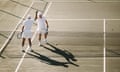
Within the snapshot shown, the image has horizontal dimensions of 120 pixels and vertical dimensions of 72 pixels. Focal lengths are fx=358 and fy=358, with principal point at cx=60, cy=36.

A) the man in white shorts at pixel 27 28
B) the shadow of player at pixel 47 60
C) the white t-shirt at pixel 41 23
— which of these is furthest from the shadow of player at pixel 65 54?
the man in white shorts at pixel 27 28

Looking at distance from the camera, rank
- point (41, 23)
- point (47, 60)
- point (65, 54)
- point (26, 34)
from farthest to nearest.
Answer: point (41, 23) < point (26, 34) < point (65, 54) < point (47, 60)

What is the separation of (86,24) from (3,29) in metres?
5.46

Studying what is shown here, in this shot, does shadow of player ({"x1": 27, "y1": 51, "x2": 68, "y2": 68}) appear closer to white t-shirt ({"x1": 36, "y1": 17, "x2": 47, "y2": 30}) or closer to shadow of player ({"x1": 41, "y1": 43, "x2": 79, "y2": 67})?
shadow of player ({"x1": 41, "y1": 43, "x2": 79, "y2": 67})

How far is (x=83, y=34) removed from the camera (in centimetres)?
2223

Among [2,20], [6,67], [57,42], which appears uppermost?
[2,20]

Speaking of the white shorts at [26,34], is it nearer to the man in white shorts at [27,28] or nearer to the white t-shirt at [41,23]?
the man in white shorts at [27,28]

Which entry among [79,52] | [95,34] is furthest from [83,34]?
[79,52]

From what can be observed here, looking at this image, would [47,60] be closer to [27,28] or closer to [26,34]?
[26,34]

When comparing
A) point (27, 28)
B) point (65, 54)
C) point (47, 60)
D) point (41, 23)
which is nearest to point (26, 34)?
point (27, 28)

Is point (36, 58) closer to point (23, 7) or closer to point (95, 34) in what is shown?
point (95, 34)

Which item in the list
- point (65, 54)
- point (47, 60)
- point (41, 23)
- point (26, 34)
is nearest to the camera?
point (47, 60)

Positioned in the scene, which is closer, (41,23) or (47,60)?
(47,60)

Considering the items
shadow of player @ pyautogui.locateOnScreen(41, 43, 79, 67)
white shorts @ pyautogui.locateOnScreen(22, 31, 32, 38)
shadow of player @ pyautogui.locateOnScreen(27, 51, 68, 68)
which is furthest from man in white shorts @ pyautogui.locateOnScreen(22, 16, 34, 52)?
shadow of player @ pyautogui.locateOnScreen(41, 43, 79, 67)

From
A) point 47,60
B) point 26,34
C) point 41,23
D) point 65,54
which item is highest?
point 41,23
